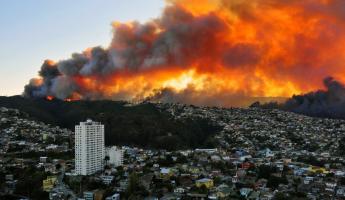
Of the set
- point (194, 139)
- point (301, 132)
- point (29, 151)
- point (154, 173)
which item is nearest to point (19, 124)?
point (29, 151)

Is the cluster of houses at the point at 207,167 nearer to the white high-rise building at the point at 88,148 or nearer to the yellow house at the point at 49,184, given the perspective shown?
the yellow house at the point at 49,184

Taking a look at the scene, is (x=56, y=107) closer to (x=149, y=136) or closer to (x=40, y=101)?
(x=40, y=101)

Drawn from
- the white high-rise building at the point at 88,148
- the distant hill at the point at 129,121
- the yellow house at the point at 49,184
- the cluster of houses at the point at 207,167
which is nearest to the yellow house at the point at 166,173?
the cluster of houses at the point at 207,167

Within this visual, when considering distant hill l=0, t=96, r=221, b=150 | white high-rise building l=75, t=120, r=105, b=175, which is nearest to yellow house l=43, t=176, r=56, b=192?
white high-rise building l=75, t=120, r=105, b=175

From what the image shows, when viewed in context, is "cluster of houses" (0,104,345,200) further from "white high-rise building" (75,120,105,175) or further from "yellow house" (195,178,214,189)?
"white high-rise building" (75,120,105,175)

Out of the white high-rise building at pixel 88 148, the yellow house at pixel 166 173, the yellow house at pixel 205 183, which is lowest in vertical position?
the yellow house at pixel 205 183

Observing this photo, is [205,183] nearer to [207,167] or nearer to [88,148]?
[207,167]
